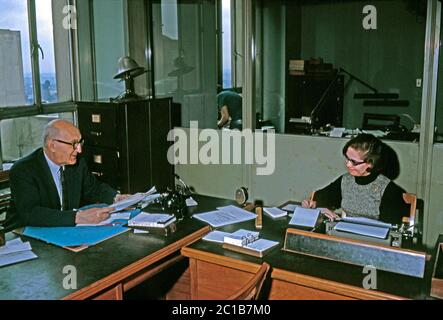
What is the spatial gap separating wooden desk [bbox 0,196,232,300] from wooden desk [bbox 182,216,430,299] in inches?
6.6

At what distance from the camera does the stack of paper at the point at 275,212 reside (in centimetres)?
287

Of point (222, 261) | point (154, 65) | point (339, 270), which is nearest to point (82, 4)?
point (154, 65)

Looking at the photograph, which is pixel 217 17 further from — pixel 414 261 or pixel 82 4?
pixel 414 261

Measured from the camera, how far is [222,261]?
2.26m

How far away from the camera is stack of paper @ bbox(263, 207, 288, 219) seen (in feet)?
9.41

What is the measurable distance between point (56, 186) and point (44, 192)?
9 centimetres

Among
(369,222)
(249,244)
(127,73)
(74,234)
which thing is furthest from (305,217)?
(127,73)

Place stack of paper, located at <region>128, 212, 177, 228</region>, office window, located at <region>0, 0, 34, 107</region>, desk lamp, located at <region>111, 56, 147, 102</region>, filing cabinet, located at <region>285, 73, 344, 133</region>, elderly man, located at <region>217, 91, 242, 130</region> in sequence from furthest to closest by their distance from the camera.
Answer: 1. filing cabinet, located at <region>285, 73, 344, 133</region>
2. elderly man, located at <region>217, 91, 242, 130</region>
3. desk lamp, located at <region>111, 56, 147, 102</region>
4. office window, located at <region>0, 0, 34, 107</region>
5. stack of paper, located at <region>128, 212, 177, 228</region>

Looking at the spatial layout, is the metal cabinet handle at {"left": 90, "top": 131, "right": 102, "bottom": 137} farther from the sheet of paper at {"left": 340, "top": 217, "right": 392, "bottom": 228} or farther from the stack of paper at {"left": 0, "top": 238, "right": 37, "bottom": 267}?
the sheet of paper at {"left": 340, "top": 217, "right": 392, "bottom": 228}

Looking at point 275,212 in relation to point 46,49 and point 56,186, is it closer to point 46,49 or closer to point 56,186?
point 56,186

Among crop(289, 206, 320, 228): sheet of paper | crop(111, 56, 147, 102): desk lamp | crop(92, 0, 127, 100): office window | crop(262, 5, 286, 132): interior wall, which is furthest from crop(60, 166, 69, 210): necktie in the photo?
crop(262, 5, 286, 132): interior wall

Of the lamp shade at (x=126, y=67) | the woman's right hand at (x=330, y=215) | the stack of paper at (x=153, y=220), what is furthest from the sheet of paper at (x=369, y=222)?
the lamp shade at (x=126, y=67)

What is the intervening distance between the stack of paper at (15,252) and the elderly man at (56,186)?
10.2 inches

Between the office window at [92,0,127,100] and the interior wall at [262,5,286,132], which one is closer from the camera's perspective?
the office window at [92,0,127,100]
